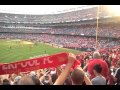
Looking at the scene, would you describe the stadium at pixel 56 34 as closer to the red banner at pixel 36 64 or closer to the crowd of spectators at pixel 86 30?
the crowd of spectators at pixel 86 30

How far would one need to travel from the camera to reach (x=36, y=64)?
2.65 metres

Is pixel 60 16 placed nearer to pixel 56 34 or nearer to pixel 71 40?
pixel 56 34

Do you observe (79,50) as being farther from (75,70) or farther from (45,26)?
(75,70)

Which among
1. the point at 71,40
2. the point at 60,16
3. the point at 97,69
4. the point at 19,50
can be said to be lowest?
the point at 19,50

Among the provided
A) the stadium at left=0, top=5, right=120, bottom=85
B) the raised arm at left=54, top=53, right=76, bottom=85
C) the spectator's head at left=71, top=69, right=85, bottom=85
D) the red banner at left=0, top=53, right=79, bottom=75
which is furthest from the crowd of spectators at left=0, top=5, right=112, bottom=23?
the raised arm at left=54, top=53, right=76, bottom=85

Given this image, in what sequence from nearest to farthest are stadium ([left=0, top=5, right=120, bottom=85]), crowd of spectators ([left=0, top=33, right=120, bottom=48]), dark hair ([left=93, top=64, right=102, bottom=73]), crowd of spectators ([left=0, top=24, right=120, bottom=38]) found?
1. dark hair ([left=93, top=64, right=102, bottom=73])
2. stadium ([left=0, top=5, right=120, bottom=85])
3. crowd of spectators ([left=0, top=33, right=120, bottom=48])
4. crowd of spectators ([left=0, top=24, right=120, bottom=38])

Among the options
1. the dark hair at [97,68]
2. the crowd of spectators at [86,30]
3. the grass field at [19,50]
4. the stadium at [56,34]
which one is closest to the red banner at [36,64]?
the dark hair at [97,68]

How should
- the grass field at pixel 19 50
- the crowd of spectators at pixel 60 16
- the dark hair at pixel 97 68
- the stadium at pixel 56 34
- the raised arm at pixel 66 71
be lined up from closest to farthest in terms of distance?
the raised arm at pixel 66 71
the dark hair at pixel 97 68
the crowd of spectators at pixel 60 16
the stadium at pixel 56 34
the grass field at pixel 19 50

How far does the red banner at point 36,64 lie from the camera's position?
258 centimetres

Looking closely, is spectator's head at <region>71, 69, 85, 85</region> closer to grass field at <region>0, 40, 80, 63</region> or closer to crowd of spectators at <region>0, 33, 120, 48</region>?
grass field at <region>0, 40, 80, 63</region>

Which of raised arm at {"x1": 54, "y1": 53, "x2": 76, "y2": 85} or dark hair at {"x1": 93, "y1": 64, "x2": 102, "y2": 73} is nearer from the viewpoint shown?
raised arm at {"x1": 54, "y1": 53, "x2": 76, "y2": 85}

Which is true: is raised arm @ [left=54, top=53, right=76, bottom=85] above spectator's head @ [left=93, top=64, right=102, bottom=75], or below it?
above

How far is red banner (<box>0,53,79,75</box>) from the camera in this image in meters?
2.58

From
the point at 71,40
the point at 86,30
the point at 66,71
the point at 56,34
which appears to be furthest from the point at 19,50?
the point at 66,71
